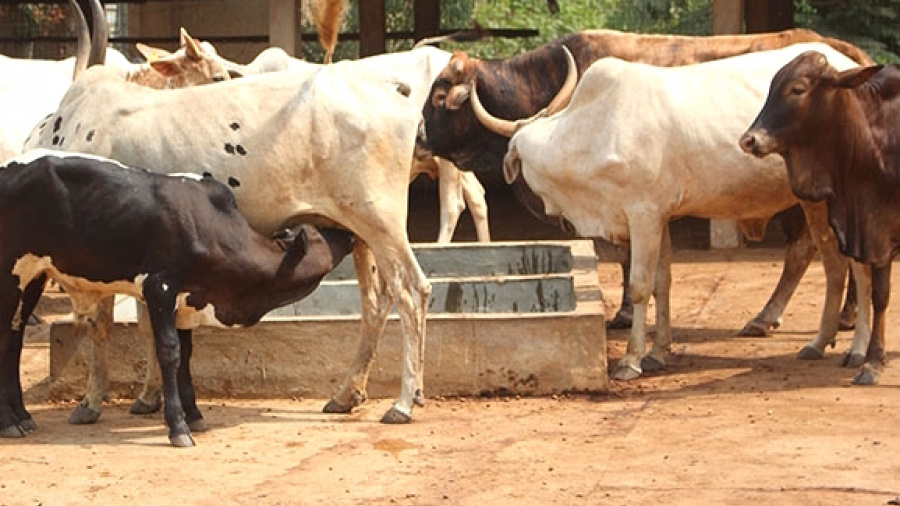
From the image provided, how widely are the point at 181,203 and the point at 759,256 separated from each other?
729cm

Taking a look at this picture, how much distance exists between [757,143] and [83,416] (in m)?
3.60

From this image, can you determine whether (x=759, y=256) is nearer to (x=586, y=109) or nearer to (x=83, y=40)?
(x=586, y=109)

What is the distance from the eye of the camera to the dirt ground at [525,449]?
285 inches

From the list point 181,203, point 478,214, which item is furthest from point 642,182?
point 478,214

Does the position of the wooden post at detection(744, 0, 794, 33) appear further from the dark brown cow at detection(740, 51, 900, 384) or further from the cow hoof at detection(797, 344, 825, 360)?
the dark brown cow at detection(740, 51, 900, 384)

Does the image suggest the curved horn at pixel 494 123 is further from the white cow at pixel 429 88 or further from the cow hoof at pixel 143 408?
the cow hoof at pixel 143 408

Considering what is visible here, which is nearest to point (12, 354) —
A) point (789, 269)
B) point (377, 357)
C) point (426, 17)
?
point (377, 357)

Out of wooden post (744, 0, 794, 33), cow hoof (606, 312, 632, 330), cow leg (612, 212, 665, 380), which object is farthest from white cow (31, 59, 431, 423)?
wooden post (744, 0, 794, 33)

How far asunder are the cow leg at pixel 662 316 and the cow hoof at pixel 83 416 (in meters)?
3.04

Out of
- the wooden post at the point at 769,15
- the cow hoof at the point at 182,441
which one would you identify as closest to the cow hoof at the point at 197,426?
the cow hoof at the point at 182,441

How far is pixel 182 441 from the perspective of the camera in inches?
326

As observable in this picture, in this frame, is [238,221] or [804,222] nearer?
[238,221]

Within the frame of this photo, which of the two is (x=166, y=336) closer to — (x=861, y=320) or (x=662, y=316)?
(x=662, y=316)

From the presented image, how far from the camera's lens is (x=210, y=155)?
898cm
